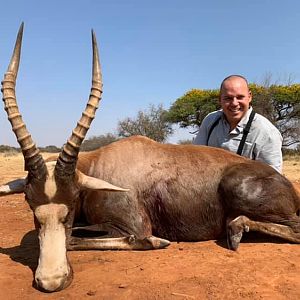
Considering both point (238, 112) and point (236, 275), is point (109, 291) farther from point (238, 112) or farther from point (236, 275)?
point (238, 112)

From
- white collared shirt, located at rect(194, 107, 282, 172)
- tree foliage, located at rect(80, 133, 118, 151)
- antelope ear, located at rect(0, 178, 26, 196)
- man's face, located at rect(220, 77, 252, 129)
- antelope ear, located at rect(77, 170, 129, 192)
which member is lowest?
tree foliage, located at rect(80, 133, 118, 151)

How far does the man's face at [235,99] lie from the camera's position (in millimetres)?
7160

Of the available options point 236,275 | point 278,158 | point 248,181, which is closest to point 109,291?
point 236,275

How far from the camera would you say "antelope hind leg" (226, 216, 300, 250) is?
537 cm

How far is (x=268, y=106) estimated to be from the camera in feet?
107

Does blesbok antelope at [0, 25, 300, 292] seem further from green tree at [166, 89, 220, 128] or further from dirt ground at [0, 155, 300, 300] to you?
green tree at [166, 89, 220, 128]

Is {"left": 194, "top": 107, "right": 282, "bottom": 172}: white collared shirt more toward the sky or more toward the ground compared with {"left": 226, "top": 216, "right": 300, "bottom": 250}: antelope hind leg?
more toward the sky

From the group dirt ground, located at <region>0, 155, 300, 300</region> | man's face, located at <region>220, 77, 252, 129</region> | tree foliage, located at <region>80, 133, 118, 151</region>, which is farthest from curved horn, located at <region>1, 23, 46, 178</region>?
tree foliage, located at <region>80, 133, 118, 151</region>

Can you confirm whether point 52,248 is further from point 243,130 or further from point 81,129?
point 243,130

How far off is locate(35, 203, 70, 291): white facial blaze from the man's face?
3.63m

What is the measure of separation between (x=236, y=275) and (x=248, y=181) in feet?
5.21

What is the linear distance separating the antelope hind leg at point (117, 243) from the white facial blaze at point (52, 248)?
91cm

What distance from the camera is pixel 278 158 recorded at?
6.96m

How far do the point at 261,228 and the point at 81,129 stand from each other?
2.51 metres
